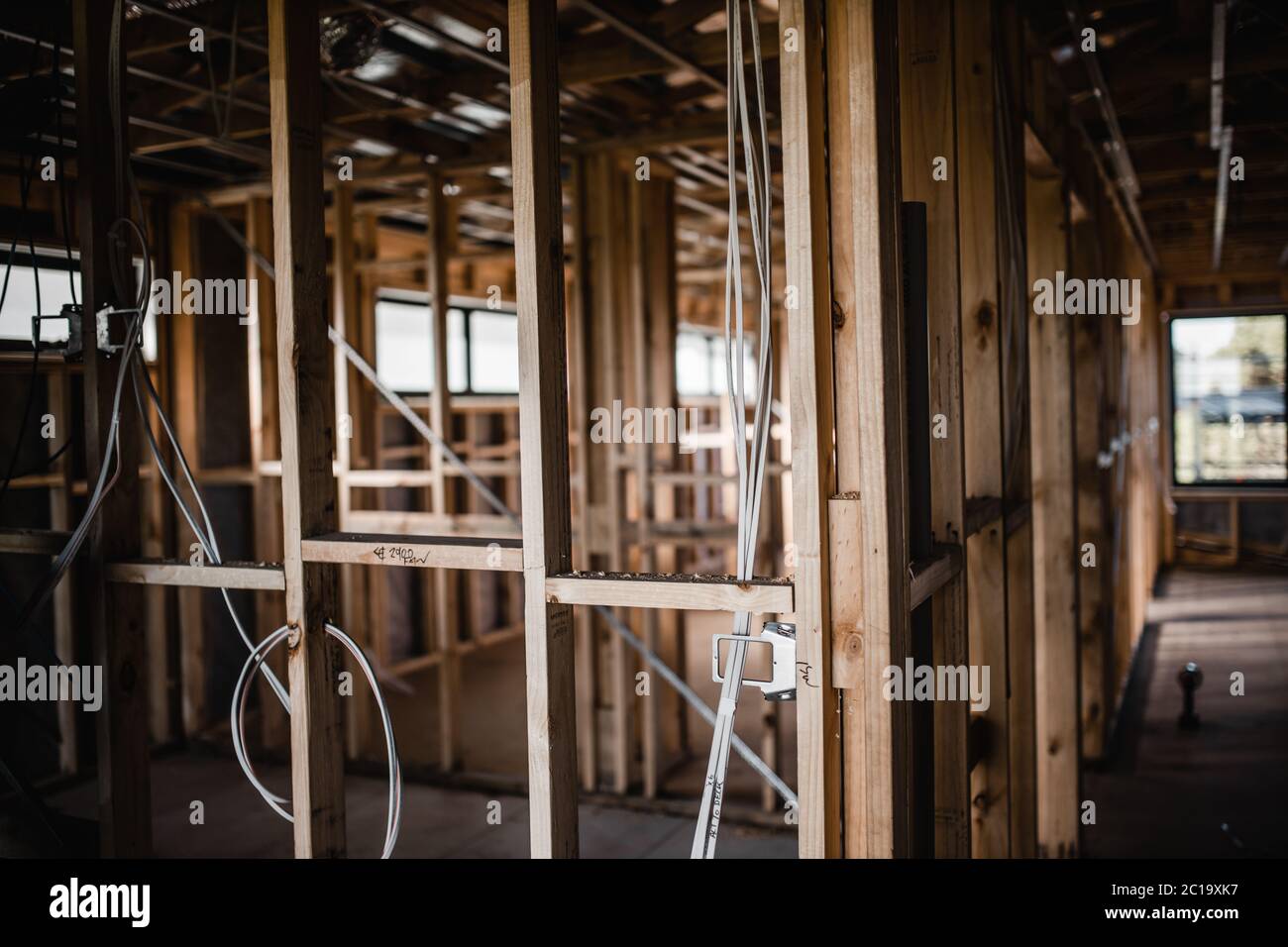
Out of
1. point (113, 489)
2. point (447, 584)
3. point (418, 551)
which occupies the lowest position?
point (447, 584)

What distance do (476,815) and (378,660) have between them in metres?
1.66

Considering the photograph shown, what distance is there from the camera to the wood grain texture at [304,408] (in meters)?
1.65

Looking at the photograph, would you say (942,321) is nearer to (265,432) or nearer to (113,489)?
(113,489)

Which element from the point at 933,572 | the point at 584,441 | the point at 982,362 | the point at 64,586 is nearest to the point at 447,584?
the point at 584,441

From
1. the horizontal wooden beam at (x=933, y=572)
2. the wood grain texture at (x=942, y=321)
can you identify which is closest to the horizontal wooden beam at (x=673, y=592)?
the horizontal wooden beam at (x=933, y=572)

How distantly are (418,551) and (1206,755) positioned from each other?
4.25 metres

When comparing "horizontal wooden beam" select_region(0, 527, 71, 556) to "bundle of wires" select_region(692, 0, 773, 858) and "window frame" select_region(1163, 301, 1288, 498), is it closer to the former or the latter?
"bundle of wires" select_region(692, 0, 773, 858)

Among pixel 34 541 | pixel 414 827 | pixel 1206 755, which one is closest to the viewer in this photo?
pixel 34 541

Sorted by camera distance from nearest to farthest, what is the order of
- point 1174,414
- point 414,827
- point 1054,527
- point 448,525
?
point 1054,527, point 414,827, point 448,525, point 1174,414

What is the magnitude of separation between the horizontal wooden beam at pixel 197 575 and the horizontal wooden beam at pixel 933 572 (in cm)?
101

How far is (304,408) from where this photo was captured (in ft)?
5.49
